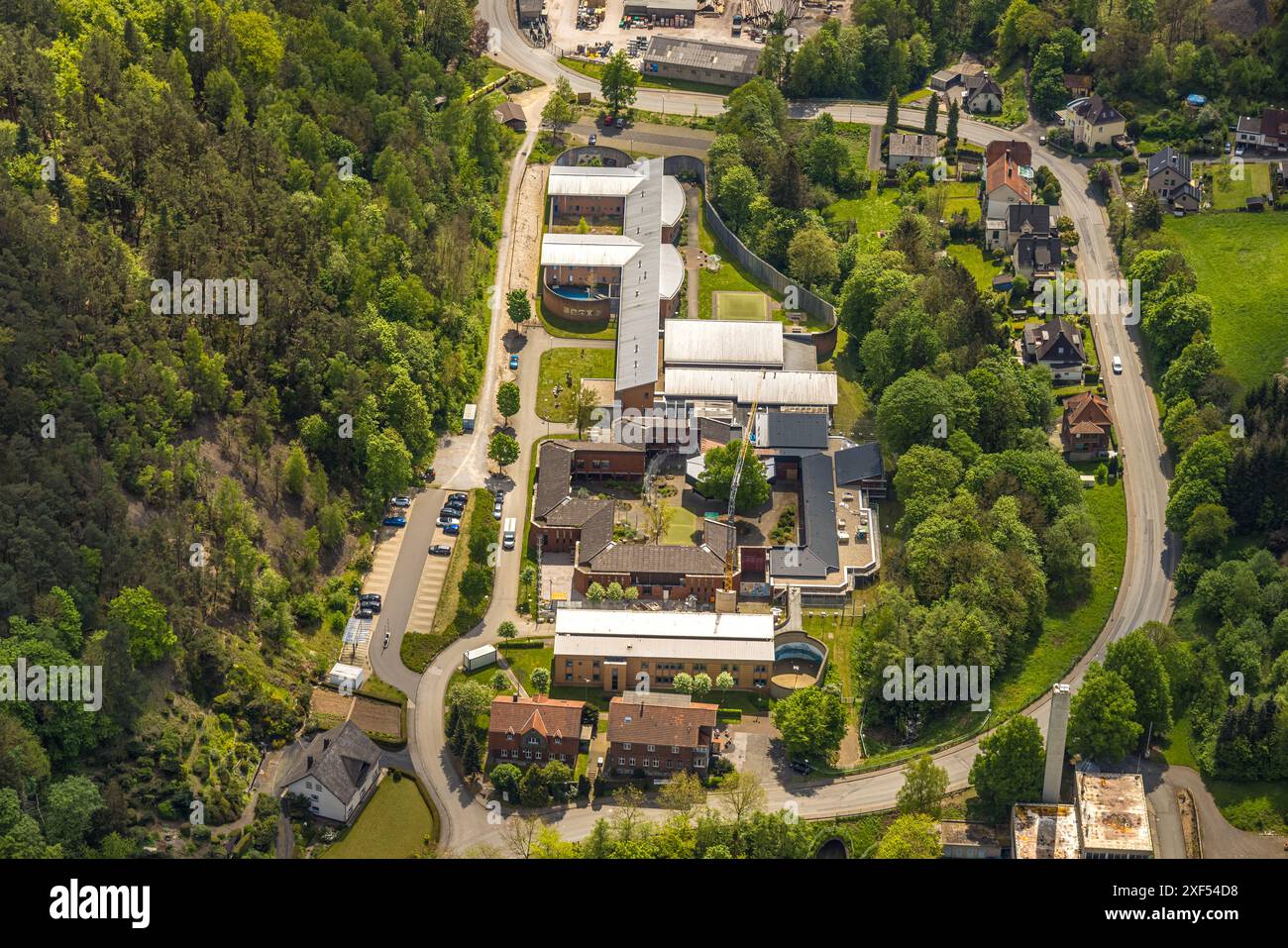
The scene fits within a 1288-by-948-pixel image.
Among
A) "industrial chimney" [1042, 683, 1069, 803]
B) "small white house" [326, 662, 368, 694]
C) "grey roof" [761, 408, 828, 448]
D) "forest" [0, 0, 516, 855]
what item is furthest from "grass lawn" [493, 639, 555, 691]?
"industrial chimney" [1042, 683, 1069, 803]

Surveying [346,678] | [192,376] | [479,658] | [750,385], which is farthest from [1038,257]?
[346,678]

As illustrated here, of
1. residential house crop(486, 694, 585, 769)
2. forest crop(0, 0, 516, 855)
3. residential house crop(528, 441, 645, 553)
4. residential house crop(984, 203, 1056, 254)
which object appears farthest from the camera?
residential house crop(984, 203, 1056, 254)

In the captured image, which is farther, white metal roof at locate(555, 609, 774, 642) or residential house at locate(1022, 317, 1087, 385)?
residential house at locate(1022, 317, 1087, 385)

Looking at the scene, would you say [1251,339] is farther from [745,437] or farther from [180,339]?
[180,339]

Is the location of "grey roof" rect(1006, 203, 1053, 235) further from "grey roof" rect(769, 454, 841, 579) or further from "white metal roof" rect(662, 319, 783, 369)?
"grey roof" rect(769, 454, 841, 579)

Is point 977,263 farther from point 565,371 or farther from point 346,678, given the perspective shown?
point 346,678

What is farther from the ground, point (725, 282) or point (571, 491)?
point (725, 282)
